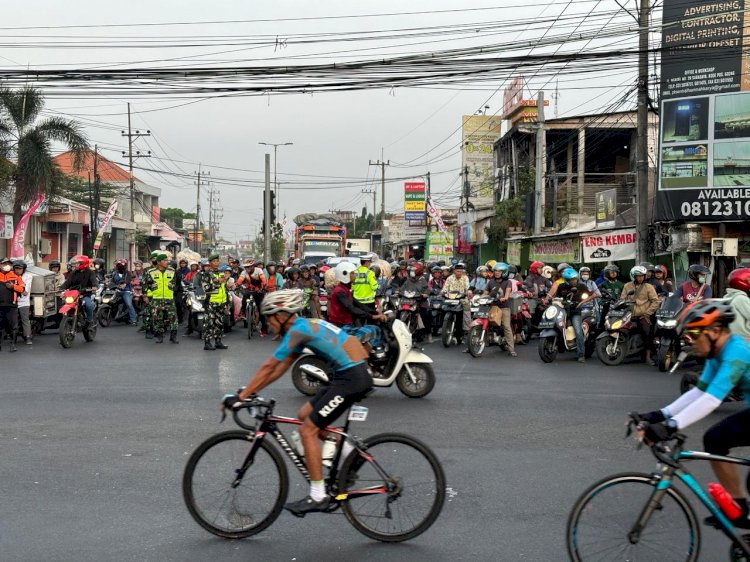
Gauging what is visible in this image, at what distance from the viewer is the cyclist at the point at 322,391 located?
559 centimetres

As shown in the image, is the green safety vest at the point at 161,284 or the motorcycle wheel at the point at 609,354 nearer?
the motorcycle wheel at the point at 609,354

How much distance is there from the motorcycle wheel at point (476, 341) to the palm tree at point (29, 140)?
21.5 meters

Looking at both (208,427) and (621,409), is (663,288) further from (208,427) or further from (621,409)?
(208,427)

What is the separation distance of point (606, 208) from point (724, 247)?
1116cm

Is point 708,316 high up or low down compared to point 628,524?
up

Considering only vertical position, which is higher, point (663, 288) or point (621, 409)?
point (663, 288)

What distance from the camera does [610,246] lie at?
2434cm

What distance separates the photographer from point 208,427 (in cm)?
941

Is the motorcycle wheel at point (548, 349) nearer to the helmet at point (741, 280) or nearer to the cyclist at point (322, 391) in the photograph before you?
the helmet at point (741, 280)

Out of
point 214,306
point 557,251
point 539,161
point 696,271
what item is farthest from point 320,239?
point 696,271

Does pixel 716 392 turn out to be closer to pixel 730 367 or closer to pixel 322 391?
pixel 730 367

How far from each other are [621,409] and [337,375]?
20.7 ft

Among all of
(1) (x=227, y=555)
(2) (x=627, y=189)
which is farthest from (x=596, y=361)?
(2) (x=627, y=189)

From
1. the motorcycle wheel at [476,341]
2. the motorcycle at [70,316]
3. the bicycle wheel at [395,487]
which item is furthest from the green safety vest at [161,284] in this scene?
the bicycle wheel at [395,487]
